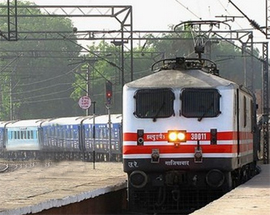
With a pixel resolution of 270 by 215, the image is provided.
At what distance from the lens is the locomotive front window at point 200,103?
18953mm

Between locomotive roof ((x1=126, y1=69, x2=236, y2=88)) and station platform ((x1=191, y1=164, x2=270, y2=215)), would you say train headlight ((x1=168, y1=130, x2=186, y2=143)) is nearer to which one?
locomotive roof ((x1=126, y1=69, x2=236, y2=88))

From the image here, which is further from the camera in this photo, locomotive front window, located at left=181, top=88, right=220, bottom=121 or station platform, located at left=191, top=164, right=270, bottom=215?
locomotive front window, located at left=181, top=88, right=220, bottom=121

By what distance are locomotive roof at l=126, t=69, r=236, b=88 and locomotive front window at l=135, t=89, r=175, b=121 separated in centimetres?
15

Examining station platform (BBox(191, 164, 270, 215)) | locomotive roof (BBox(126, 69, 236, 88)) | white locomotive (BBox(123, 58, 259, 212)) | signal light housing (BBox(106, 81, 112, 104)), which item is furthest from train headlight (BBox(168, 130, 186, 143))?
signal light housing (BBox(106, 81, 112, 104))

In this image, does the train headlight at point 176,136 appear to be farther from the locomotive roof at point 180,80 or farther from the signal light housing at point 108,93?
the signal light housing at point 108,93

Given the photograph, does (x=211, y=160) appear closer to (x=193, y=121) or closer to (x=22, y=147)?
(x=193, y=121)

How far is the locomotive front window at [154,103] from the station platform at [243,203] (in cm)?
213

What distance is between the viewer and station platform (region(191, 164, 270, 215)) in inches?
530

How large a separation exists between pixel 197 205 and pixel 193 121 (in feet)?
5.58

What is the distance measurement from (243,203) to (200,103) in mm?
4348

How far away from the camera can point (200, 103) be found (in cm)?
1911

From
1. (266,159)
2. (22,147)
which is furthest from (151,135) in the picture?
(22,147)

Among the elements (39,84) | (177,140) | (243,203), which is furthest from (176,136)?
(39,84)

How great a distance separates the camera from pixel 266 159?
128 feet
